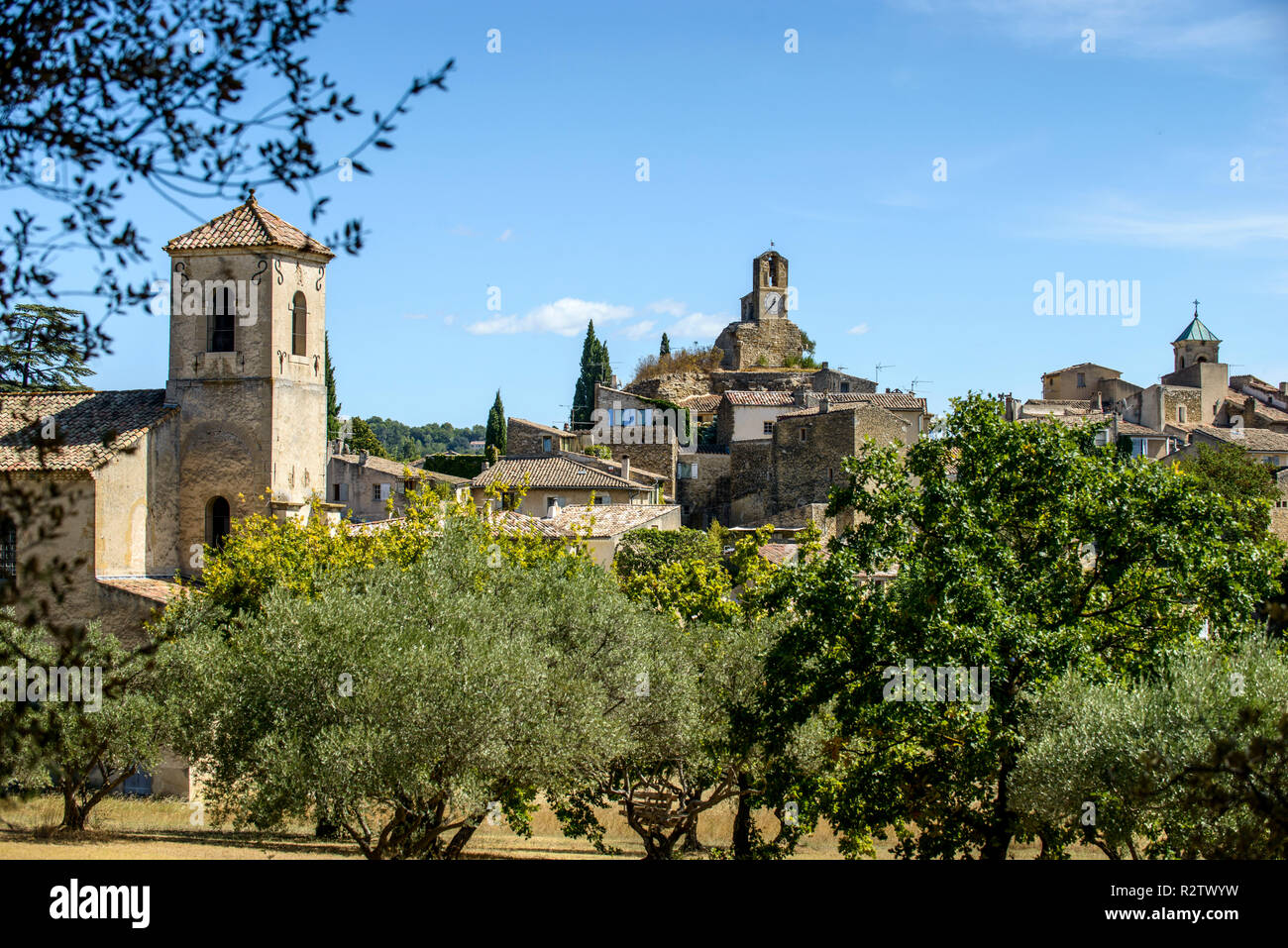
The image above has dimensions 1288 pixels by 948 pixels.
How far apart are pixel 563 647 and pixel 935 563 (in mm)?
7216

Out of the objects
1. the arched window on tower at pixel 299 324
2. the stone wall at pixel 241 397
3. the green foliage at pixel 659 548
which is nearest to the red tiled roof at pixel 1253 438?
the green foliage at pixel 659 548

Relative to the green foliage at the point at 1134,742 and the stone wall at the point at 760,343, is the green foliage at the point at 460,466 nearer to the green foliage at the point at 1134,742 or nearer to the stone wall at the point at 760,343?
the stone wall at the point at 760,343

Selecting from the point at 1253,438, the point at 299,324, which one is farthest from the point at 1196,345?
the point at 299,324

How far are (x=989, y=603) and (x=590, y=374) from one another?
70.3 metres

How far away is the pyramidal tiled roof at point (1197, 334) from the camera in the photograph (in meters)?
92.4

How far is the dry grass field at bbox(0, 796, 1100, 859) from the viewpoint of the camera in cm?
1886

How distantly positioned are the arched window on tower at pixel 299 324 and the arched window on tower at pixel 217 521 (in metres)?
4.75

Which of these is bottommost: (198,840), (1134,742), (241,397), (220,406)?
(198,840)

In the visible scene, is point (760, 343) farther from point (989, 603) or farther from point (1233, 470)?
point (989, 603)

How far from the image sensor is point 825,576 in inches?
687

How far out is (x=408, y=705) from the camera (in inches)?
621

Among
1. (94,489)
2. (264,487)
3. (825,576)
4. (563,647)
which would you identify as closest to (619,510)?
(264,487)
